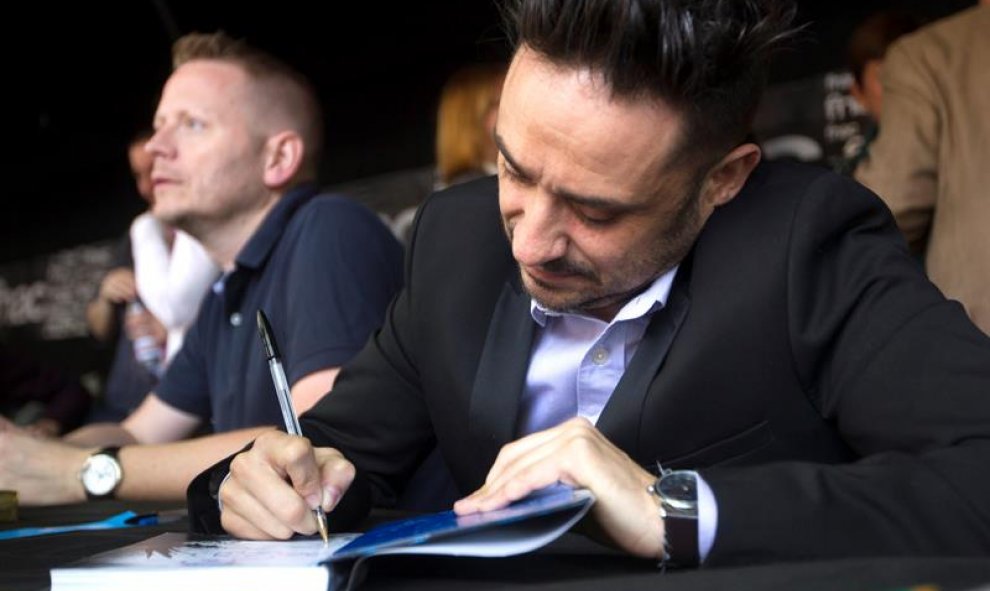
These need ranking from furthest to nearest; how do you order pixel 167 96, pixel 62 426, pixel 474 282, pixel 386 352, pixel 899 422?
pixel 62 426 → pixel 167 96 → pixel 386 352 → pixel 474 282 → pixel 899 422

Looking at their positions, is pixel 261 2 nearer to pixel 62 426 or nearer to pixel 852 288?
pixel 62 426

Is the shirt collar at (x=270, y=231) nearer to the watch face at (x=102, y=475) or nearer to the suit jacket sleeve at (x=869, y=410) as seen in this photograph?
the watch face at (x=102, y=475)

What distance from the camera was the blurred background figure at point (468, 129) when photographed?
3549 mm

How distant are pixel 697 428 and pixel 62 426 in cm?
310

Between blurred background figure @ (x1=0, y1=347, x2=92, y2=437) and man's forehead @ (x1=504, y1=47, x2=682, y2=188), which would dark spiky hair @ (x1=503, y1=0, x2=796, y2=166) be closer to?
man's forehead @ (x1=504, y1=47, x2=682, y2=188)

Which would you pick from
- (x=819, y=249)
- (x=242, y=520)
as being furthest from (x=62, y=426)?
(x=819, y=249)

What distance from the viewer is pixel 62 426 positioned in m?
4.00

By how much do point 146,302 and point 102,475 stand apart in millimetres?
1790

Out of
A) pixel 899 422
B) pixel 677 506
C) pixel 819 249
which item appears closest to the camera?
pixel 677 506

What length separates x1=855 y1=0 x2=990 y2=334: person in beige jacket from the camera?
2.37 meters

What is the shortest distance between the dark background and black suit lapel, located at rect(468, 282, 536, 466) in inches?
121

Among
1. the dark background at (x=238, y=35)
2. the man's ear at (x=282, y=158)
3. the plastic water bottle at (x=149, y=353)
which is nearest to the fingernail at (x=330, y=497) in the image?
the man's ear at (x=282, y=158)

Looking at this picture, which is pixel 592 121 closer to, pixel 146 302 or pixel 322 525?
pixel 322 525

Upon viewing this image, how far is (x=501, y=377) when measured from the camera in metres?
1.44
